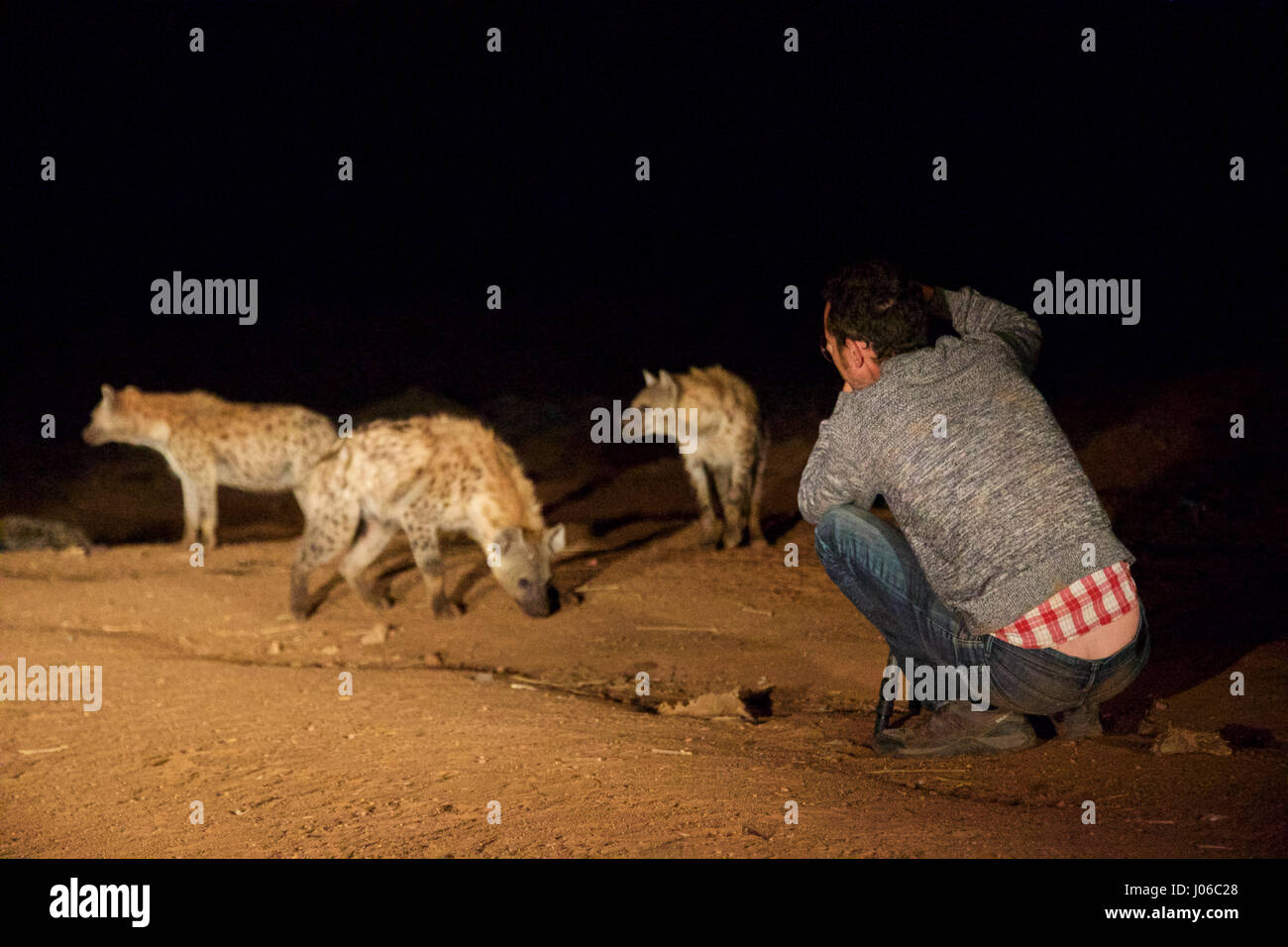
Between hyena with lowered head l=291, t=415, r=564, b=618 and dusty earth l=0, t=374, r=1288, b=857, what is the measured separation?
0.23m

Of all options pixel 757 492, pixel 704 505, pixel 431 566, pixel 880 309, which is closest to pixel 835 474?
pixel 880 309

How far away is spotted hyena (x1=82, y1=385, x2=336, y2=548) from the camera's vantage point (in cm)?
758

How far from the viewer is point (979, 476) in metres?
2.47

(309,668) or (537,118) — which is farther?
(537,118)

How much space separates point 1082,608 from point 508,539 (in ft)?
11.6

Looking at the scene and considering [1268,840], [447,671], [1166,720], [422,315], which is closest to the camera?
[1268,840]

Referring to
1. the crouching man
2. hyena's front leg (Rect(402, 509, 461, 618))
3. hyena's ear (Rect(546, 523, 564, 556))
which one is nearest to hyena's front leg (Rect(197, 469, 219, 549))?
hyena's front leg (Rect(402, 509, 461, 618))

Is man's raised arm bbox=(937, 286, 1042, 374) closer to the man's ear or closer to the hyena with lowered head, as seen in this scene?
the man's ear

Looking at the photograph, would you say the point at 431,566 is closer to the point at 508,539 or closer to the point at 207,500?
the point at 508,539

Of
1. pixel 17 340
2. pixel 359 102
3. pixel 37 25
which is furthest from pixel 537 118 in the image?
pixel 17 340

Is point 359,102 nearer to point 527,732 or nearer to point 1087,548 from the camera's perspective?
point 527,732

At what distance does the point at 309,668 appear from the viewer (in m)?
4.52

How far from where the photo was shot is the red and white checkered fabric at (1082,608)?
248cm

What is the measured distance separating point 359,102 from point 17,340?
5544 mm
